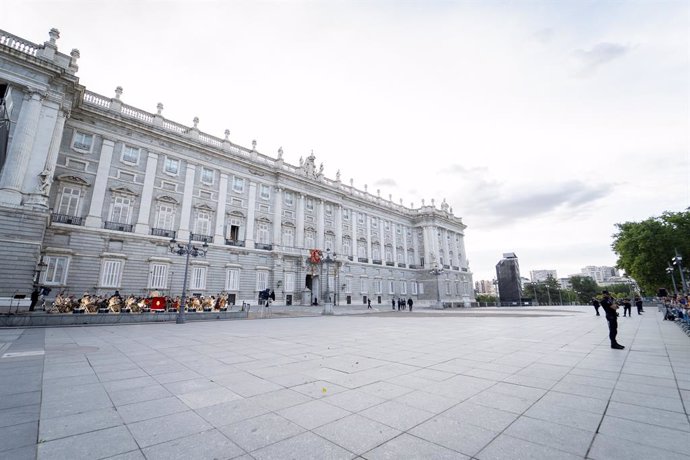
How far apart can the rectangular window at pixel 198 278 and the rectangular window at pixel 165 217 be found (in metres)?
4.64

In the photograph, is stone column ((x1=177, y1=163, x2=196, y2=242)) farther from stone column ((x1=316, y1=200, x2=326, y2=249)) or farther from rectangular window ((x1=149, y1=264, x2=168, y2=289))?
stone column ((x1=316, y1=200, x2=326, y2=249))

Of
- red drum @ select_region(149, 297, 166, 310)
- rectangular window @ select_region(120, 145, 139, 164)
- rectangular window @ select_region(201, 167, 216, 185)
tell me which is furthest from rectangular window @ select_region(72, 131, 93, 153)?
red drum @ select_region(149, 297, 166, 310)

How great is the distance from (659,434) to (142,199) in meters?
31.9

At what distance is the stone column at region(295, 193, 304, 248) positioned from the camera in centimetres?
3750

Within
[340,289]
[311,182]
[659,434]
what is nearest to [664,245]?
[340,289]

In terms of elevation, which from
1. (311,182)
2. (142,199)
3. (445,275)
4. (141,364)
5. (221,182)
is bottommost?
(141,364)

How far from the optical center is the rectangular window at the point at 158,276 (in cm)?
2525

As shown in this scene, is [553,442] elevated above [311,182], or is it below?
below

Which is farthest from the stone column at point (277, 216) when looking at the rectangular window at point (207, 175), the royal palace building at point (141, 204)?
the rectangular window at point (207, 175)

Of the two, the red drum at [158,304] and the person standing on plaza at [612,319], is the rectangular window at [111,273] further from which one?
the person standing on plaza at [612,319]

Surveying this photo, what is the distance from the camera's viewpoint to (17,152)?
62.2 feet

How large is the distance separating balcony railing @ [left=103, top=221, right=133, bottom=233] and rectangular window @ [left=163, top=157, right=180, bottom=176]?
639 cm

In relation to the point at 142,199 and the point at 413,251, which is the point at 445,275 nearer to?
the point at 413,251

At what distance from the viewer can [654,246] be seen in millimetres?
36875
